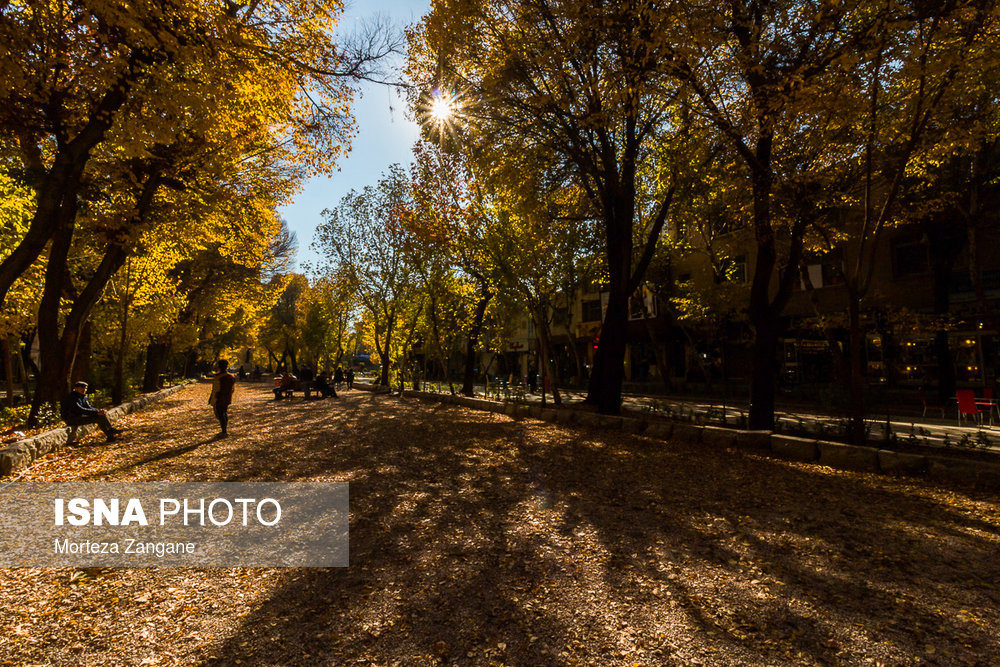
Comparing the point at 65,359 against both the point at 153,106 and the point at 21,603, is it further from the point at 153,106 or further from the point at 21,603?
the point at 21,603

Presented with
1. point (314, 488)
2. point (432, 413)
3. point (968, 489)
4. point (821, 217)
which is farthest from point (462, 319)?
point (968, 489)

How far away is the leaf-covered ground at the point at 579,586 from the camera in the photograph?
3062 millimetres

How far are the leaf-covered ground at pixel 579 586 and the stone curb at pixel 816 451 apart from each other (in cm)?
55

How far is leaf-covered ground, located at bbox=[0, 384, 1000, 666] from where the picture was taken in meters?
3.06

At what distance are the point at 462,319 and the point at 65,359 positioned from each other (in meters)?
16.0

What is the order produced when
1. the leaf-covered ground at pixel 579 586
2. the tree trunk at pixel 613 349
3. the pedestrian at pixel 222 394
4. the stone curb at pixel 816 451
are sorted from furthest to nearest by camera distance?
the tree trunk at pixel 613 349 → the pedestrian at pixel 222 394 → the stone curb at pixel 816 451 → the leaf-covered ground at pixel 579 586

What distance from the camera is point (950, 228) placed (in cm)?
1883

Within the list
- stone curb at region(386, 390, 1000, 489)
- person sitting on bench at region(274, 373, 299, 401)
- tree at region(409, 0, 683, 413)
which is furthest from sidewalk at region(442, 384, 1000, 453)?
person sitting on bench at region(274, 373, 299, 401)

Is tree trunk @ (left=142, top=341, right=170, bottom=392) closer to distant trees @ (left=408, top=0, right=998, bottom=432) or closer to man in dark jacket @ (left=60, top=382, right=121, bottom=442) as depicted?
man in dark jacket @ (left=60, top=382, right=121, bottom=442)

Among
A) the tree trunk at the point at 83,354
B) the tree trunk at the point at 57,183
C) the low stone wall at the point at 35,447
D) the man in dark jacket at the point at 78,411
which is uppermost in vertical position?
the tree trunk at the point at 57,183

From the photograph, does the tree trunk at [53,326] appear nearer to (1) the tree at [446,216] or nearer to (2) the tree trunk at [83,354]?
(2) the tree trunk at [83,354]

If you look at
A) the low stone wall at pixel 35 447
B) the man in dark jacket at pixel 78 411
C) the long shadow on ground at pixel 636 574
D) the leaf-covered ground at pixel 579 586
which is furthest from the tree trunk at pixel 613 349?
the low stone wall at pixel 35 447
